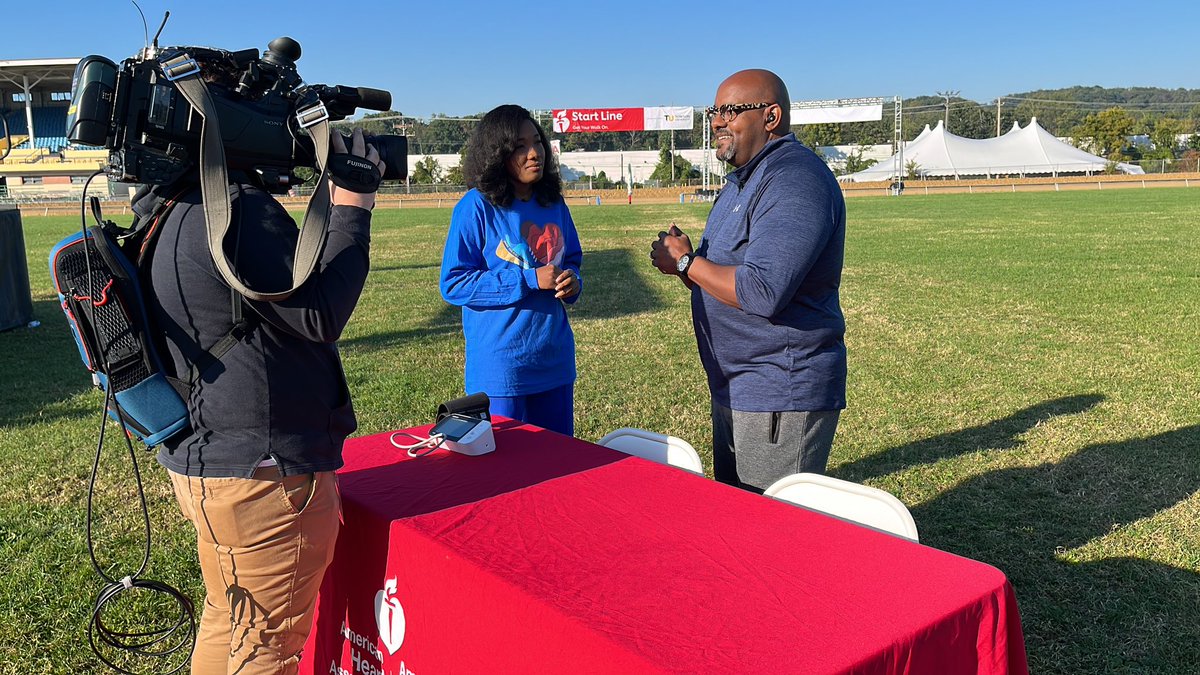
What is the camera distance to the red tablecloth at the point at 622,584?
1498 mm

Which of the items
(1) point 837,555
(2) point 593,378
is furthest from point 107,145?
(2) point 593,378

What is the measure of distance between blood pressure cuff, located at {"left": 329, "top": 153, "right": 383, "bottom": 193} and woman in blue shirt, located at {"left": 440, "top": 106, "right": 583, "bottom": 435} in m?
1.45

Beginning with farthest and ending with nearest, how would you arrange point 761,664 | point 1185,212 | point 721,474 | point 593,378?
1. point 1185,212
2. point 593,378
3. point 721,474
4. point 761,664

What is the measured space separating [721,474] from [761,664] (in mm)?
1684

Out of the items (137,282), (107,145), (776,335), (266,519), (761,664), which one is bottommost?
(761,664)

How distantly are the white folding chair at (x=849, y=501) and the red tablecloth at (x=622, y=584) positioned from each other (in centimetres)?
18

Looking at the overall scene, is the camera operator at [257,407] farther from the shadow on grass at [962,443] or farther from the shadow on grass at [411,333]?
the shadow on grass at [411,333]

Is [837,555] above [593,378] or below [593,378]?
above

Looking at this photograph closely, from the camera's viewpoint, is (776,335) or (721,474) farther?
(721,474)

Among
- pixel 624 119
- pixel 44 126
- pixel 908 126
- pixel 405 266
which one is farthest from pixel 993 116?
pixel 405 266

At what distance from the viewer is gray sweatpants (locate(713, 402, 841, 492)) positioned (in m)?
2.72

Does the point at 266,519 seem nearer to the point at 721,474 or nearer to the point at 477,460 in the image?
the point at 477,460

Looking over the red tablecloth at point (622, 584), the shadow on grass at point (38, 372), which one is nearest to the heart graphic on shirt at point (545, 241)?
the red tablecloth at point (622, 584)

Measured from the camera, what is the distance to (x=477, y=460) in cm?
258
